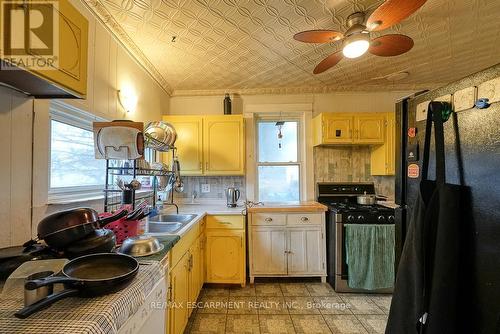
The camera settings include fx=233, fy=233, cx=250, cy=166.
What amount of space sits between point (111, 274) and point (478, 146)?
1.24 m

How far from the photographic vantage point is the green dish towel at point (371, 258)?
2.41 m

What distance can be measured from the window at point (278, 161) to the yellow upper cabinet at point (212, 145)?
495mm

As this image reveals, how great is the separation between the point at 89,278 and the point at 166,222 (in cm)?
139

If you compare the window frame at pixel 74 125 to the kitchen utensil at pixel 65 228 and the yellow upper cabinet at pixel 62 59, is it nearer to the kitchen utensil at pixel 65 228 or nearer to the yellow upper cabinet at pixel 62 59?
→ the yellow upper cabinet at pixel 62 59

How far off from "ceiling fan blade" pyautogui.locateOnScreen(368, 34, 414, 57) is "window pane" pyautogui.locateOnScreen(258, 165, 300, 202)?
5.94 feet

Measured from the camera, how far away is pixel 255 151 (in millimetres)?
3322

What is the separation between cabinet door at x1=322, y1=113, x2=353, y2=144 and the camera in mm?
2924

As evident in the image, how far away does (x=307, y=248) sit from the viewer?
2686 mm

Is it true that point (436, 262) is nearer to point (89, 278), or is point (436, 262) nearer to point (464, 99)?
point (464, 99)

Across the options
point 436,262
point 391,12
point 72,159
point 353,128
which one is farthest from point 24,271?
point 353,128

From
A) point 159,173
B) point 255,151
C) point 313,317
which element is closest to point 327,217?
point 313,317

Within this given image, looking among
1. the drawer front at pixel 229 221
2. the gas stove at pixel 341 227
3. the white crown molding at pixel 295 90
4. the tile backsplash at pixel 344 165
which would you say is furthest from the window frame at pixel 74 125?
the tile backsplash at pixel 344 165

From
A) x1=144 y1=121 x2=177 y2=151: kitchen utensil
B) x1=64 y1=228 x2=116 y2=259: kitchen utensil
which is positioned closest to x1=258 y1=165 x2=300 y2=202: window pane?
x1=144 y1=121 x2=177 y2=151: kitchen utensil

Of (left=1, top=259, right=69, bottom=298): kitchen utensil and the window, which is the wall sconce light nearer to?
(left=1, top=259, right=69, bottom=298): kitchen utensil
